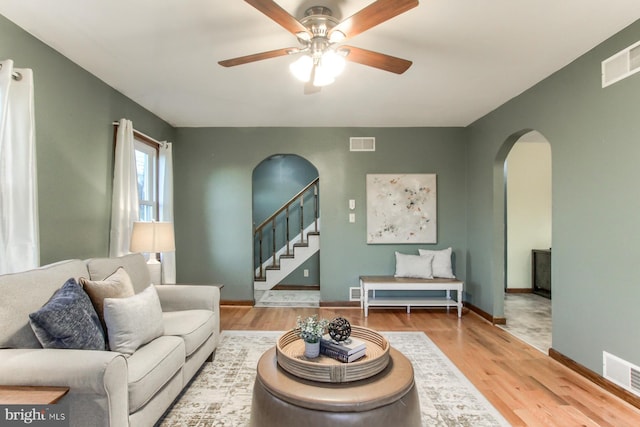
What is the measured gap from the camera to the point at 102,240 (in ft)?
11.0

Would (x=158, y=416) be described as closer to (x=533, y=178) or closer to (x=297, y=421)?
(x=297, y=421)

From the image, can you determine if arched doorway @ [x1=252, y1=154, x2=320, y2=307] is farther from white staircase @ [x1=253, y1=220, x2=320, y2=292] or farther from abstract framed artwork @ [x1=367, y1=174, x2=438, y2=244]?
abstract framed artwork @ [x1=367, y1=174, x2=438, y2=244]

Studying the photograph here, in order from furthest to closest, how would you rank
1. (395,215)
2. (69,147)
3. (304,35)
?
1. (395,215)
2. (69,147)
3. (304,35)

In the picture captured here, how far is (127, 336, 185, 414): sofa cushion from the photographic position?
70.4 inches

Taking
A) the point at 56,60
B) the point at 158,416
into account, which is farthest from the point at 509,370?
the point at 56,60

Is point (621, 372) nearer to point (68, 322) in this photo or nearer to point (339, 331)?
point (339, 331)

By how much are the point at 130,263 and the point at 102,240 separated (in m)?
0.72

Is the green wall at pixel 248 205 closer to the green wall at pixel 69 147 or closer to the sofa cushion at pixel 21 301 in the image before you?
the green wall at pixel 69 147

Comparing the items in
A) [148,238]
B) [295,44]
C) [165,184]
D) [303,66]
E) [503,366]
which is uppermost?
[295,44]

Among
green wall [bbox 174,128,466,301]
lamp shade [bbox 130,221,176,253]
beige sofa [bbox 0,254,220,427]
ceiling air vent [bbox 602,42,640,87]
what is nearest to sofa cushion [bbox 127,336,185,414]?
beige sofa [bbox 0,254,220,427]

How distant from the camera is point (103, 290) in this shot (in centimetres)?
216

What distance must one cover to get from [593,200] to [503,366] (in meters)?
1.61

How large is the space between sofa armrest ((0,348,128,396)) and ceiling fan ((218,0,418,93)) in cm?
189

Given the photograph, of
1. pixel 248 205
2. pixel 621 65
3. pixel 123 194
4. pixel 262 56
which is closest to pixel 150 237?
pixel 123 194
